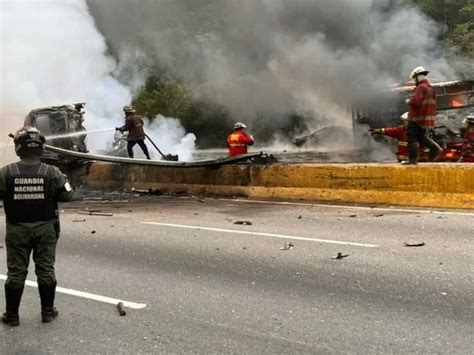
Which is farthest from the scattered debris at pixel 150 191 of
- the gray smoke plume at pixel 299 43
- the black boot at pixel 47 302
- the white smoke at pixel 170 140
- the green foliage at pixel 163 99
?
the green foliage at pixel 163 99

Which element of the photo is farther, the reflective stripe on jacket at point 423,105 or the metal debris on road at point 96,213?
the metal debris on road at point 96,213

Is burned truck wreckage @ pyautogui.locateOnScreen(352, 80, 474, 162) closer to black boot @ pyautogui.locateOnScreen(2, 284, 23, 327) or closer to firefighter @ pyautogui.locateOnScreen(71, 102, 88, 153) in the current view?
firefighter @ pyautogui.locateOnScreen(71, 102, 88, 153)

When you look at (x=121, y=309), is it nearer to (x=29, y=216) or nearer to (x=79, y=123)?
(x=29, y=216)

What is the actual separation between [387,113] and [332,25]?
250 cm

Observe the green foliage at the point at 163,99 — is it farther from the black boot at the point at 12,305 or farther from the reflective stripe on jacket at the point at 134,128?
the black boot at the point at 12,305

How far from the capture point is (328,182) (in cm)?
1008

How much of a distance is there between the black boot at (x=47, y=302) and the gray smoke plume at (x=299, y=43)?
10447 millimetres

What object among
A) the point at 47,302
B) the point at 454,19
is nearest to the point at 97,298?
the point at 47,302

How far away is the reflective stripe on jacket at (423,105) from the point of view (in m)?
9.50

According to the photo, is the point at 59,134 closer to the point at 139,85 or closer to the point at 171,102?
the point at 139,85

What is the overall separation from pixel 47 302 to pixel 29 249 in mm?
406

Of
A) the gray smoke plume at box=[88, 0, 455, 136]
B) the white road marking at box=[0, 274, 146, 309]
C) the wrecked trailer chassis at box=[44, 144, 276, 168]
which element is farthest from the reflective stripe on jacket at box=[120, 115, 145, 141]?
the white road marking at box=[0, 274, 146, 309]

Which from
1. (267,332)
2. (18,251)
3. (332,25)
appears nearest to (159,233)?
(18,251)

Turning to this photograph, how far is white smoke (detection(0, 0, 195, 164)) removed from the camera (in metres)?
16.1
